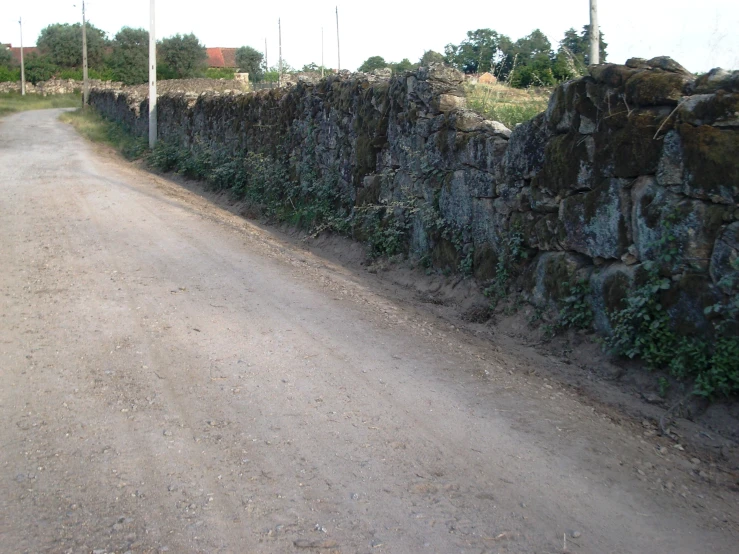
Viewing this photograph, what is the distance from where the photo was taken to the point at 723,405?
16.5 feet

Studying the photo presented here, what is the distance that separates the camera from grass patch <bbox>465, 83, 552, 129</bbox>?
8.83 meters

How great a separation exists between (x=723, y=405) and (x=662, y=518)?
1.53 meters

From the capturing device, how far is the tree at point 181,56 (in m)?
61.2

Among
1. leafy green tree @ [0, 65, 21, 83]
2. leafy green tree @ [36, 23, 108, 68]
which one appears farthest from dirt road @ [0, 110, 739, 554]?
leafy green tree @ [0, 65, 21, 83]

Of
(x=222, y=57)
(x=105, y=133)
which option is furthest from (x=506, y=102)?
(x=222, y=57)

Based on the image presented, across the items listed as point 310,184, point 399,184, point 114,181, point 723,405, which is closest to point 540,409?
point 723,405

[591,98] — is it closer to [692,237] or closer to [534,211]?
[534,211]

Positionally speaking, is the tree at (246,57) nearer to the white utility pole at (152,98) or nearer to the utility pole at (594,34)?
the white utility pole at (152,98)

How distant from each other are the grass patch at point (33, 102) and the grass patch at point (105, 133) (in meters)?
8.98

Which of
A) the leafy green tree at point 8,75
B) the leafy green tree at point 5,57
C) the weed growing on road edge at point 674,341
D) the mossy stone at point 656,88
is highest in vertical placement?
the leafy green tree at point 5,57

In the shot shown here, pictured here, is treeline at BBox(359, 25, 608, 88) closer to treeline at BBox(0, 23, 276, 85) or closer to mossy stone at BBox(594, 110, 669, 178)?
mossy stone at BBox(594, 110, 669, 178)

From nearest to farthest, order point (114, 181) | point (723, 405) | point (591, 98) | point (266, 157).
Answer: point (723, 405) < point (591, 98) < point (266, 157) < point (114, 181)

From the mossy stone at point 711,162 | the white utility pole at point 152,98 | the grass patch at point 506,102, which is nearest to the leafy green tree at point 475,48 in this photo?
the grass patch at point 506,102

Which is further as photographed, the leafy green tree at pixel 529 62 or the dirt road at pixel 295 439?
the leafy green tree at pixel 529 62
